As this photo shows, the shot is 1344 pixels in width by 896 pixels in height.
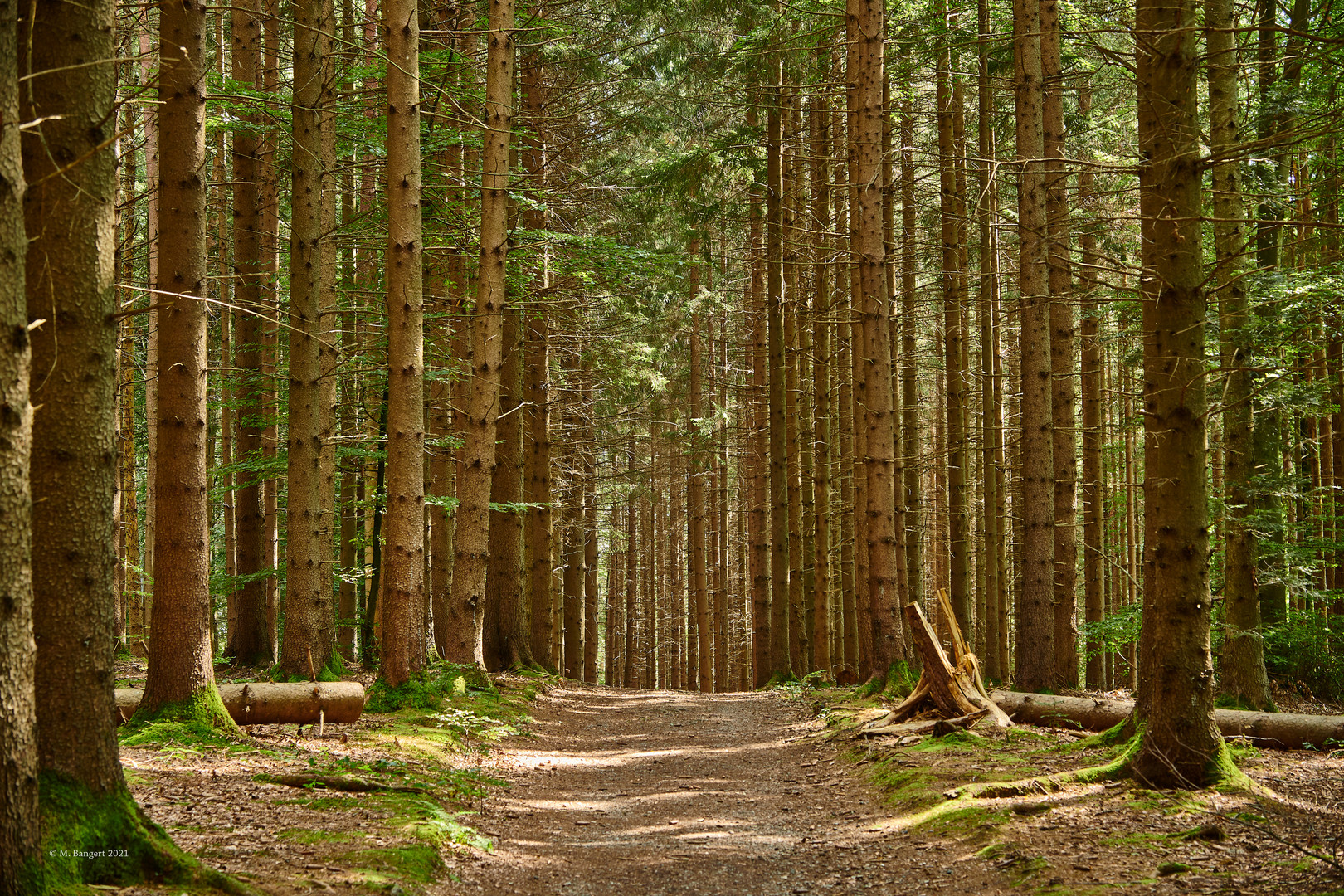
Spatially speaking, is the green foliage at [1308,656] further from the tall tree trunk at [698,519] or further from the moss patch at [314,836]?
the tall tree trunk at [698,519]

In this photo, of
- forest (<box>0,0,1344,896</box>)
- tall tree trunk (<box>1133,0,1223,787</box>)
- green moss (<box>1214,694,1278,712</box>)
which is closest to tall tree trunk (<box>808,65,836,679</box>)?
forest (<box>0,0,1344,896</box>)

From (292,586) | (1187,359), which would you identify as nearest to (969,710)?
(1187,359)

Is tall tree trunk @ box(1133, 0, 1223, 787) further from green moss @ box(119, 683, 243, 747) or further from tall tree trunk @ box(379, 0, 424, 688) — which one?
tall tree trunk @ box(379, 0, 424, 688)

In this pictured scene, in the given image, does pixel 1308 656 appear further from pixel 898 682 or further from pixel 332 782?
pixel 332 782

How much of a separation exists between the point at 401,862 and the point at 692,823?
2843 mm

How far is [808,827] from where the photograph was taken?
7199mm

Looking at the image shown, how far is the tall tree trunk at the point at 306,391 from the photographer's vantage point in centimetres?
1121

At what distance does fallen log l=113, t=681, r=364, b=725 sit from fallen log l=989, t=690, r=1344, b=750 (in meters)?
7.01

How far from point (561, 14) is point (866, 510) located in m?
13.3

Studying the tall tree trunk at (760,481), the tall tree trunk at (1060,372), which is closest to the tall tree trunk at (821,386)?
the tall tree trunk at (760,481)

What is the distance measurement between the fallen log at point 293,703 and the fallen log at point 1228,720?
7009mm

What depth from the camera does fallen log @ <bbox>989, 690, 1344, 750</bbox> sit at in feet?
28.5

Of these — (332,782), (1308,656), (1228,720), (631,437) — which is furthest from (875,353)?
(631,437)

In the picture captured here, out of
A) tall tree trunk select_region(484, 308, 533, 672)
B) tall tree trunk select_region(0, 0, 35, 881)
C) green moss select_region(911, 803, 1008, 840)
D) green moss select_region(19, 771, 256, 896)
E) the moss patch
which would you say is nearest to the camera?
tall tree trunk select_region(0, 0, 35, 881)
